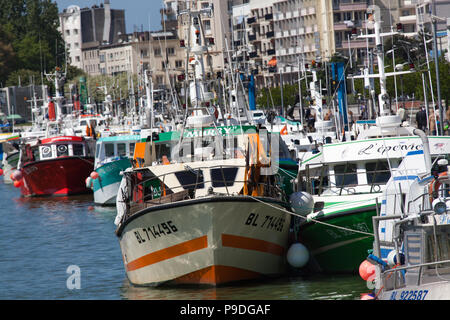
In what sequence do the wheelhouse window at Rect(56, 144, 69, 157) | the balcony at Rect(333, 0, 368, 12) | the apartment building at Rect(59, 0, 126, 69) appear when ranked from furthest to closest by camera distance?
the apartment building at Rect(59, 0, 126, 69)
the balcony at Rect(333, 0, 368, 12)
the wheelhouse window at Rect(56, 144, 69, 157)

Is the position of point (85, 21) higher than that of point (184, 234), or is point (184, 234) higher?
point (85, 21)

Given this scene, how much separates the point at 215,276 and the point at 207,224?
3.40ft

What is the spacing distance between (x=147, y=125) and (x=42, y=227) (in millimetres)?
12870

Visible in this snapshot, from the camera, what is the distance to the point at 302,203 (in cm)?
1972

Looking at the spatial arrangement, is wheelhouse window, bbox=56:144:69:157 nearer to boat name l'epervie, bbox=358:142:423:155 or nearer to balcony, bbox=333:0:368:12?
boat name l'epervie, bbox=358:142:423:155

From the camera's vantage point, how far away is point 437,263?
13.3 metres

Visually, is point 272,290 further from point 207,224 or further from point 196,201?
point 196,201

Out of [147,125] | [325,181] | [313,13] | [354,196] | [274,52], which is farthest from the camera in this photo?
[274,52]

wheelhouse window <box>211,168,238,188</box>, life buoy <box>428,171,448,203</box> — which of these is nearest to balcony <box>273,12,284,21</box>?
wheelhouse window <box>211,168,238,188</box>

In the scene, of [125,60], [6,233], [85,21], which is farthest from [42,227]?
[85,21]

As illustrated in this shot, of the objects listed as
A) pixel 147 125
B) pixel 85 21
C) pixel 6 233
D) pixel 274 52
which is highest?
pixel 85 21

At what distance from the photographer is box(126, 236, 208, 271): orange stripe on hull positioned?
1856cm

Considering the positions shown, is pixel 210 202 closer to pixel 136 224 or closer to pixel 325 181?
pixel 136 224

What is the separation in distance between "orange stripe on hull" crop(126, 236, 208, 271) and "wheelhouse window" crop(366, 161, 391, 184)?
13.9ft
